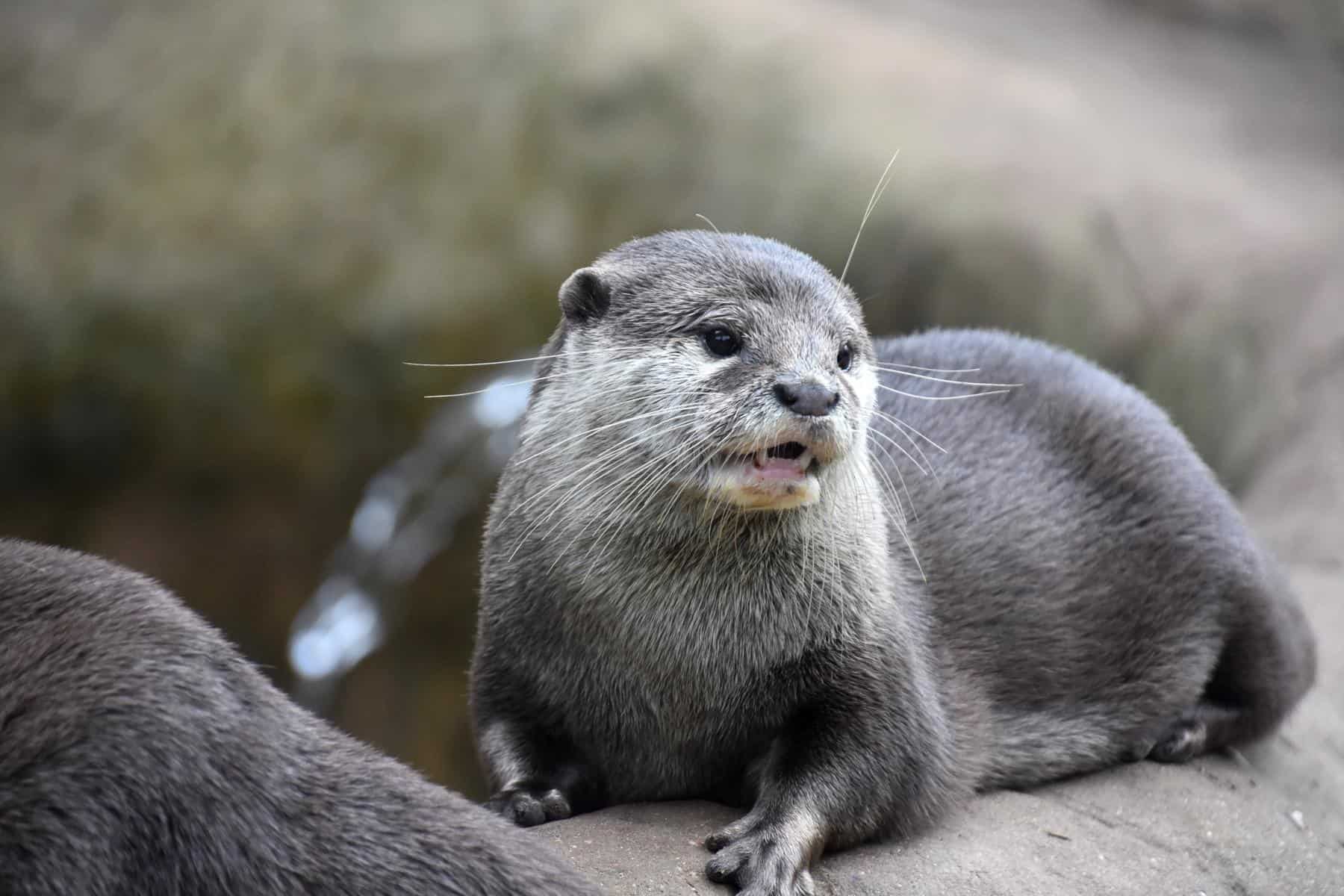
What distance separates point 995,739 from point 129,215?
18.1ft

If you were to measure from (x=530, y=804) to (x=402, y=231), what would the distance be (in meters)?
4.99

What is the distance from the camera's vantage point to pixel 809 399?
2.89 meters

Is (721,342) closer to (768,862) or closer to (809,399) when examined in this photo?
(809,399)

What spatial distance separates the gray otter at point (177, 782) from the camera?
7.07 ft

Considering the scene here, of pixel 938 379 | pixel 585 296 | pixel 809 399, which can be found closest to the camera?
pixel 809 399

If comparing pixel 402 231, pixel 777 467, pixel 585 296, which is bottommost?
pixel 402 231

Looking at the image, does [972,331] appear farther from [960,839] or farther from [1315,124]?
[1315,124]

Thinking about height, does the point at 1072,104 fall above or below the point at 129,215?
above

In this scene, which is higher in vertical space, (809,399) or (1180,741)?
(809,399)

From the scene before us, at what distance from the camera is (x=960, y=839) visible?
10.9 ft

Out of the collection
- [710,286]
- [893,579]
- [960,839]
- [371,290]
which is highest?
[710,286]

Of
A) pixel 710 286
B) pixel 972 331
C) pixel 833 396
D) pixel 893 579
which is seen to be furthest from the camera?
pixel 972 331

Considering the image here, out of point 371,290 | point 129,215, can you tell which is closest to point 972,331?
point 371,290

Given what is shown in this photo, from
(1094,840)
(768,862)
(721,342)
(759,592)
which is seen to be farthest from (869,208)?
(1094,840)
